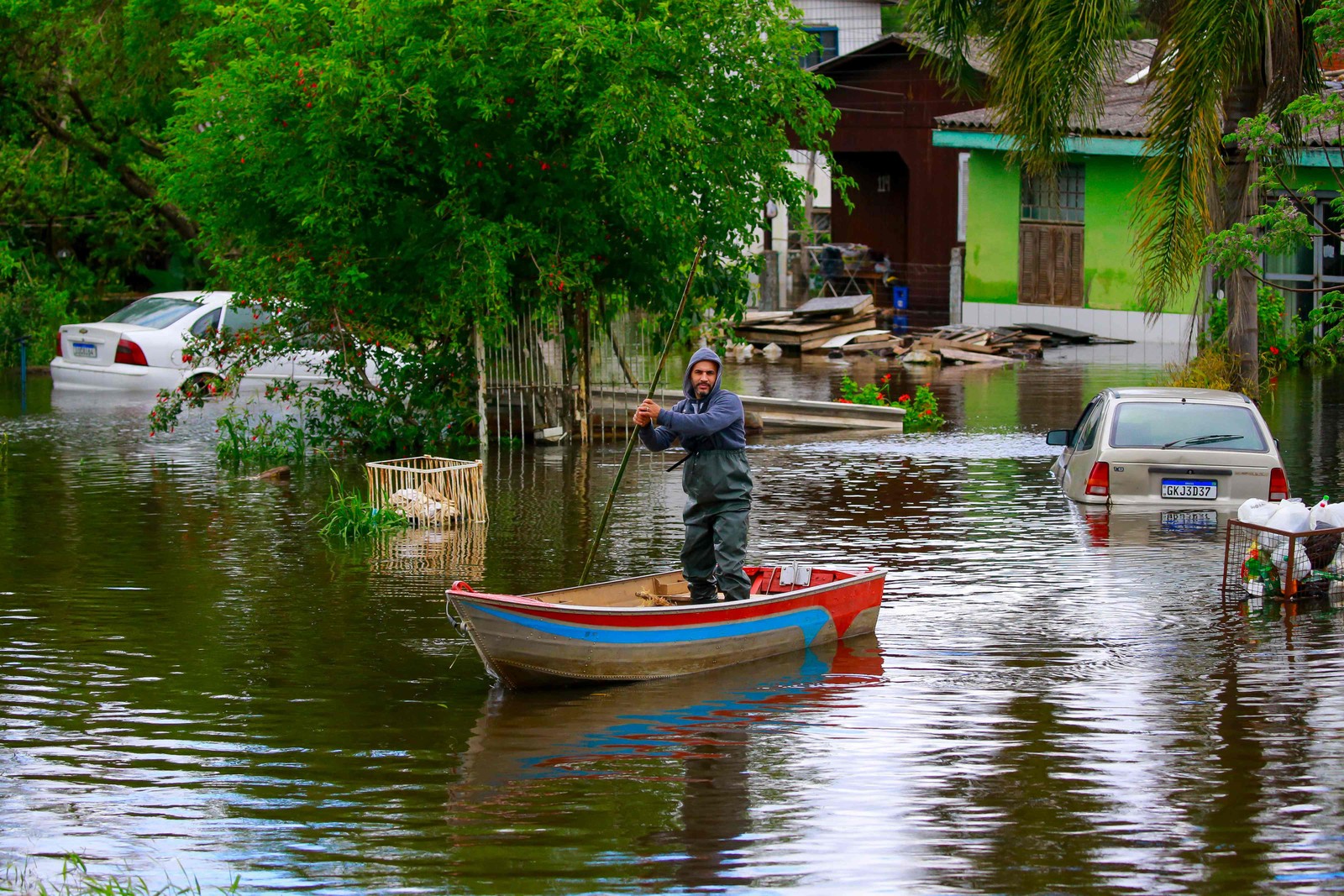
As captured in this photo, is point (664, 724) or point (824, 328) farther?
point (824, 328)

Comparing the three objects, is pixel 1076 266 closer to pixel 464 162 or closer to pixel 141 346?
pixel 141 346

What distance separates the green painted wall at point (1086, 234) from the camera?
3080cm

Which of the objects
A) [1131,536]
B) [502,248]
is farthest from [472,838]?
[502,248]

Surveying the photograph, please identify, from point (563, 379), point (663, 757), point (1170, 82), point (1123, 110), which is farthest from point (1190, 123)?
point (1123, 110)

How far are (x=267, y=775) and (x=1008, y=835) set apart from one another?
3318 mm

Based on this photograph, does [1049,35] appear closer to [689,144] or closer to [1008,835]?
[689,144]

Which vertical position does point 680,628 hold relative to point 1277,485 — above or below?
below

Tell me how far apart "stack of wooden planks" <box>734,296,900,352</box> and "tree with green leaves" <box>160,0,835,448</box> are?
Result: 13.5 metres

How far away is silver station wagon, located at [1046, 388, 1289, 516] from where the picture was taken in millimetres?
12703

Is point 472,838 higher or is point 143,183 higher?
point 143,183

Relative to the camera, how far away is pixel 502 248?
16.2 meters

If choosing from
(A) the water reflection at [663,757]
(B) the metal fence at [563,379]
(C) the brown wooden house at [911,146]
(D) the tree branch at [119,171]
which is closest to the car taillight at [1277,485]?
(A) the water reflection at [663,757]

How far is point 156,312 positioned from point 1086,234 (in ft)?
58.4

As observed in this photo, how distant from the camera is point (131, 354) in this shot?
23484 mm
